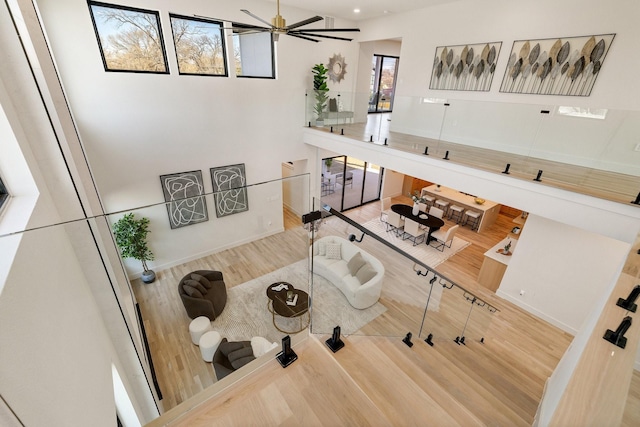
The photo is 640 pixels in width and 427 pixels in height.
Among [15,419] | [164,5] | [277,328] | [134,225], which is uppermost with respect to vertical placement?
[164,5]

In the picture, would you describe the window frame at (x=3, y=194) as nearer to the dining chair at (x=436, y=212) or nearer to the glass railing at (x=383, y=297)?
the glass railing at (x=383, y=297)

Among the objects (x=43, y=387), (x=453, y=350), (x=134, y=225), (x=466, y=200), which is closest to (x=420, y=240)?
(x=466, y=200)

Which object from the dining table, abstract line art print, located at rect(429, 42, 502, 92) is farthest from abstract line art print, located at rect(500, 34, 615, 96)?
the dining table

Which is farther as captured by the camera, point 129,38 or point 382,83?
point 382,83

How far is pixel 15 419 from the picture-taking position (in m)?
0.93

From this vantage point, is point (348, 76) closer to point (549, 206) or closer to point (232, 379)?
point (549, 206)

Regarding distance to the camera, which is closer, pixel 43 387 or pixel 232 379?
pixel 43 387

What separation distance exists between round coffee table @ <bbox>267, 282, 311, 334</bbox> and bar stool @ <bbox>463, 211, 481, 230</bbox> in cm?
631

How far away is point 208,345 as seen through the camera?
4348mm

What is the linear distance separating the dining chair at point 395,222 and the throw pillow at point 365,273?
10.6 ft

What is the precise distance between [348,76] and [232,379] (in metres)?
8.99

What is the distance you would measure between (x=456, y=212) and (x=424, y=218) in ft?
7.00

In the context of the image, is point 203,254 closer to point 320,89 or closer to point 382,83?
point 320,89

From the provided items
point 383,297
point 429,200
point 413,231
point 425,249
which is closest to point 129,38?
point 383,297
